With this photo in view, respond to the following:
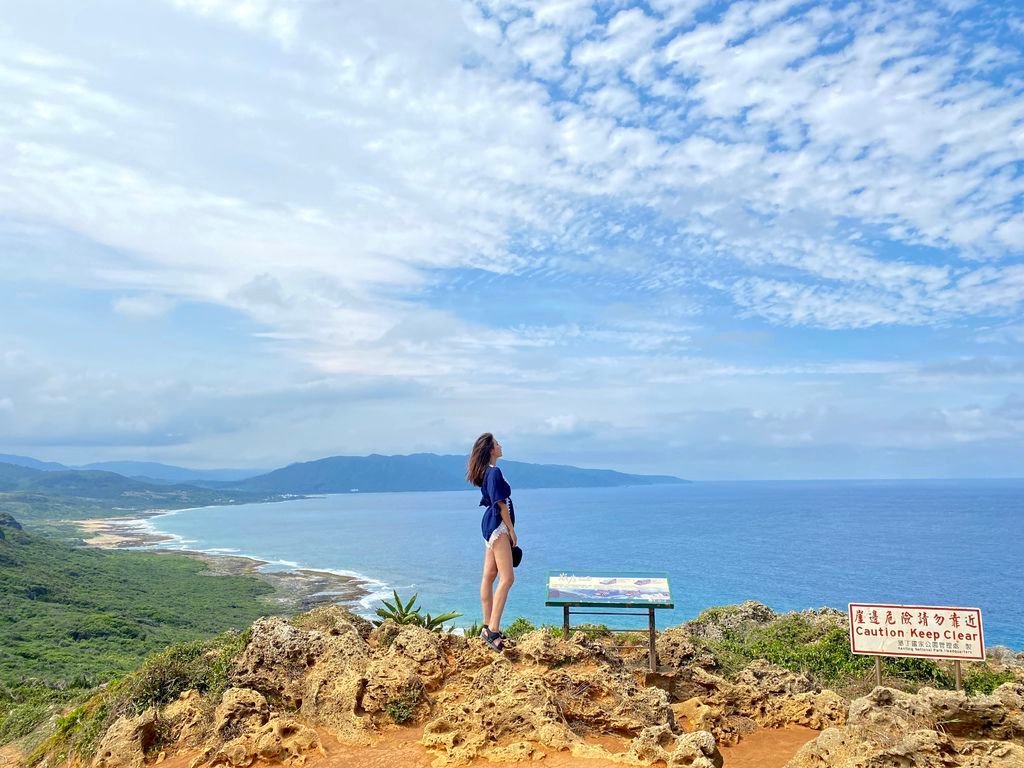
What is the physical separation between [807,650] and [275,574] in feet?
252

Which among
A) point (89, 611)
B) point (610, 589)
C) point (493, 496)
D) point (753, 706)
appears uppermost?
point (493, 496)

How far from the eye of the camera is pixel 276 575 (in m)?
80.5

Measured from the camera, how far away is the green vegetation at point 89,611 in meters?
33.0

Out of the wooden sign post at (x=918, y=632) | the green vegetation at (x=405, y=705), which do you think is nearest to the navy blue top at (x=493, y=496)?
the green vegetation at (x=405, y=705)

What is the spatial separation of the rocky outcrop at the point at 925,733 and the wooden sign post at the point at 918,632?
1.83 m

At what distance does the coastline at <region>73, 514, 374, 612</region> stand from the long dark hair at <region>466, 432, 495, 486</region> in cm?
4856

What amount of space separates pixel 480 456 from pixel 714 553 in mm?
87926

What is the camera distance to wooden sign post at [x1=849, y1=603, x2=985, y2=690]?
9930 mm

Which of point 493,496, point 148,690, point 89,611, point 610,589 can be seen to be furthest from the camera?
A: point 89,611

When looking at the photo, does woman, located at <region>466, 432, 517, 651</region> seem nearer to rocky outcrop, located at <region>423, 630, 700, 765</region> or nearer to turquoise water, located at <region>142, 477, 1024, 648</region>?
rocky outcrop, located at <region>423, 630, 700, 765</region>

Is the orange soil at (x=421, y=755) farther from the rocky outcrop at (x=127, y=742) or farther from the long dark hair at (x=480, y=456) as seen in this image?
the long dark hair at (x=480, y=456)

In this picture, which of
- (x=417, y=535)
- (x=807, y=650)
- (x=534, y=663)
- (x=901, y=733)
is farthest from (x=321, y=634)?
(x=417, y=535)

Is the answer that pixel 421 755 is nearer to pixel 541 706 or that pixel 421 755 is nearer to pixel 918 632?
pixel 541 706

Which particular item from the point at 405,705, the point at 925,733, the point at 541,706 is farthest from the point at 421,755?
the point at 925,733
